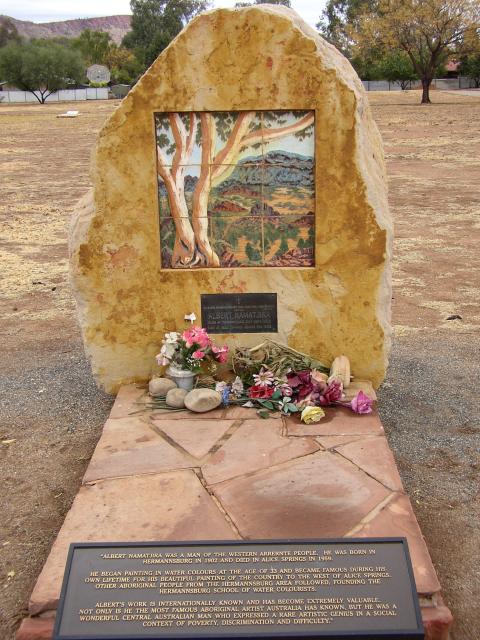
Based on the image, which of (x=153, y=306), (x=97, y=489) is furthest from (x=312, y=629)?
(x=153, y=306)

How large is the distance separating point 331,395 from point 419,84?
56370mm

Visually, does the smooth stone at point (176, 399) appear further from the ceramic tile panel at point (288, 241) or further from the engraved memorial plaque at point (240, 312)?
the ceramic tile panel at point (288, 241)

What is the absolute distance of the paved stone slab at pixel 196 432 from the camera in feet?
12.8

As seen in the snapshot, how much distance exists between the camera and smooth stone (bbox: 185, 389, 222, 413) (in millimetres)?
4328

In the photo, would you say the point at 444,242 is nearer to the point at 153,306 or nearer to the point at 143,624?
the point at 153,306

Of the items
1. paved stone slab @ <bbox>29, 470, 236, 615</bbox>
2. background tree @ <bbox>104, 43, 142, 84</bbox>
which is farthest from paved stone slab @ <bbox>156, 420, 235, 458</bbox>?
background tree @ <bbox>104, 43, 142, 84</bbox>

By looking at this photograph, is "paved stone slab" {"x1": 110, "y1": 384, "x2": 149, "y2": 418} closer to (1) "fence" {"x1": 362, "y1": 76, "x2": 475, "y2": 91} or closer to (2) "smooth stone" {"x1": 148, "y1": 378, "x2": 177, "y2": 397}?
(2) "smooth stone" {"x1": 148, "y1": 378, "x2": 177, "y2": 397}

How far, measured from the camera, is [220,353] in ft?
15.1

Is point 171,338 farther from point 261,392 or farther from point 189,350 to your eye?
point 261,392

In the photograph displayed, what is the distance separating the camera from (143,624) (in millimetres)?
2586

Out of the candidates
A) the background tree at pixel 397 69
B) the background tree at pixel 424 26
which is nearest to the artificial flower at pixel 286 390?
the background tree at pixel 424 26

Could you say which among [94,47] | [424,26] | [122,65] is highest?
[94,47]

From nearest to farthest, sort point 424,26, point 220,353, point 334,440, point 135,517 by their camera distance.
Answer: point 135,517, point 334,440, point 220,353, point 424,26

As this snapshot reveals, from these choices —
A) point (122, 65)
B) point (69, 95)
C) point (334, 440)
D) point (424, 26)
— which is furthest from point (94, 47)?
point (334, 440)
